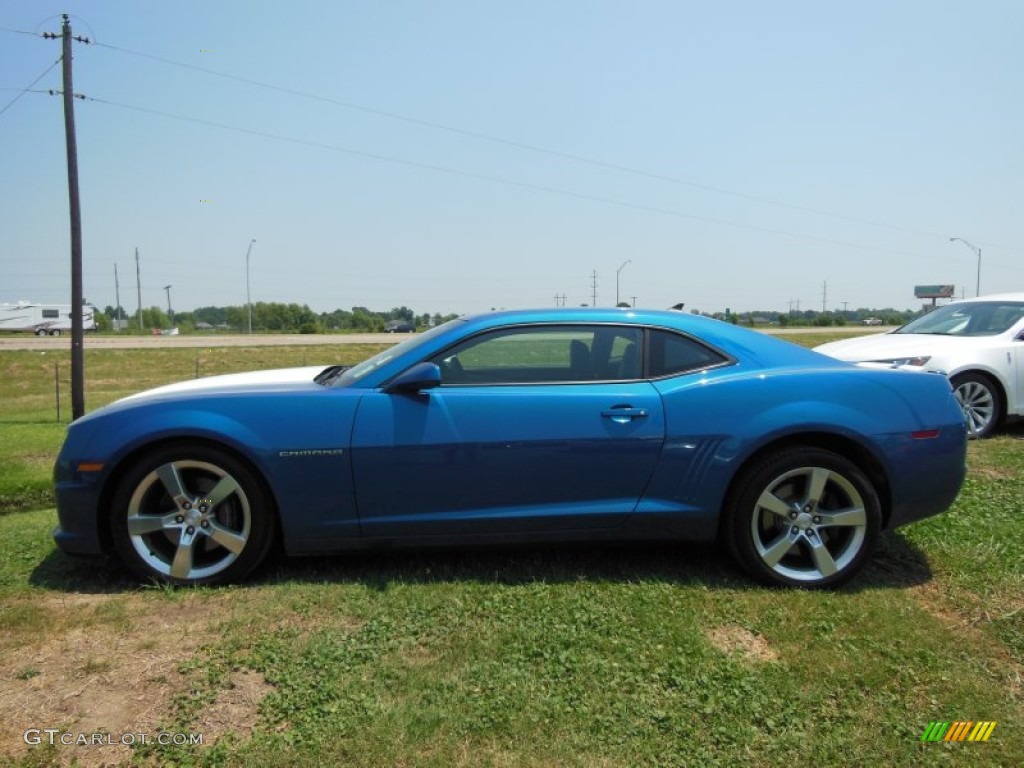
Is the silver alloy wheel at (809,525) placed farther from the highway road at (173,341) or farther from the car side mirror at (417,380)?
the highway road at (173,341)

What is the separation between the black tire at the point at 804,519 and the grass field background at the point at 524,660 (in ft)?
0.44

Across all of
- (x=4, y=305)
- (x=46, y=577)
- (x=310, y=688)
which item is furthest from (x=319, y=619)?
(x=4, y=305)

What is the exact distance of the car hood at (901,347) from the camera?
6.72 metres

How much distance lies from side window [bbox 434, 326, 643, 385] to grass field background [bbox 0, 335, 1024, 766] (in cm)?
100

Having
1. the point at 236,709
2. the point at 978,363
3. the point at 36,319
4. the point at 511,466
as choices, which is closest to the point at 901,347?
the point at 978,363

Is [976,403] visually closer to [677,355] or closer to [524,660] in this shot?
[677,355]

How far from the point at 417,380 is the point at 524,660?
137cm

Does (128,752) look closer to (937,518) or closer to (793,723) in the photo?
(793,723)

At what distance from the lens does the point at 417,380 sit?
3.27m

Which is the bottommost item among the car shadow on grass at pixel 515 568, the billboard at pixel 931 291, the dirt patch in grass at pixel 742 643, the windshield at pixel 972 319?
the dirt patch in grass at pixel 742 643

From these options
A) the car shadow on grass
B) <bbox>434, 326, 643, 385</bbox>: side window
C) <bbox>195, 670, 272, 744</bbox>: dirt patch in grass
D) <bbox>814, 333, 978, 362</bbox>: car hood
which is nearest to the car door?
<bbox>434, 326, 643, 385</bbox>: side window

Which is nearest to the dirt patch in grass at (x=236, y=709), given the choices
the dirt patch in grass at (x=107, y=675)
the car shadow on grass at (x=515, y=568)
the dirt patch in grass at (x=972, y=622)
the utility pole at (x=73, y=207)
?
the dirt patch in grass at (x=107, y=675)

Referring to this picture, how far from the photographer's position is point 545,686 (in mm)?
2469

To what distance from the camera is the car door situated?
3.24 m
